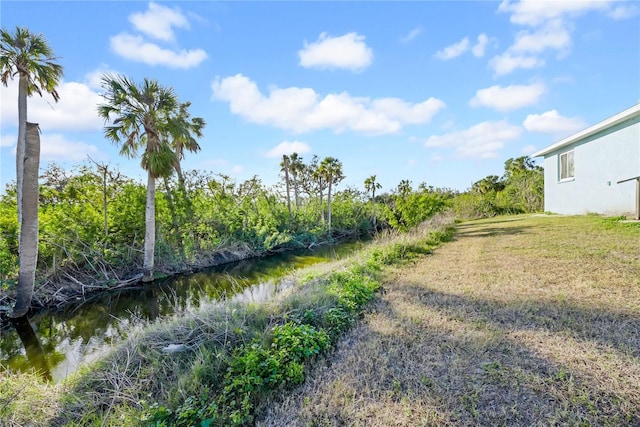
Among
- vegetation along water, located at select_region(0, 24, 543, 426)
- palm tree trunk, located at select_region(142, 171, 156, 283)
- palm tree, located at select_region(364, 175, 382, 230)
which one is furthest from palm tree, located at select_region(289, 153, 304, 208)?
palm tree trunk, located at select_region(142, 171, 156, 283)

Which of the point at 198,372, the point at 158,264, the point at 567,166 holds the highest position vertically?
the point at 567,166

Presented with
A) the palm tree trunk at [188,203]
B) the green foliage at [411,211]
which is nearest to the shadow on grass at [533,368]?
the green foliage at [411,211]

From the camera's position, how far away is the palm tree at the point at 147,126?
867cm

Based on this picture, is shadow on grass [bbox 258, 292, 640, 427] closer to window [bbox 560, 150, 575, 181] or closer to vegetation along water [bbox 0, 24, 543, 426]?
vegetation along water [bbox 0, 24, 543, 426]

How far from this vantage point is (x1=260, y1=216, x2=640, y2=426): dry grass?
75.0 inches

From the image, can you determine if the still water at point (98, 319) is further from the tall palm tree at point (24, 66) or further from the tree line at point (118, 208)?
the tall palm tree at point (24, 66)

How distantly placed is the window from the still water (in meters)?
12.7

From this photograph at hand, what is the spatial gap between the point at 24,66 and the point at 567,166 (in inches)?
804

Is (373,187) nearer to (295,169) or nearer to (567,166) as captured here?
(295,169)

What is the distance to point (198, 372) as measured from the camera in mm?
2537

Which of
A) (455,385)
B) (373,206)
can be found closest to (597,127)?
(455,385)

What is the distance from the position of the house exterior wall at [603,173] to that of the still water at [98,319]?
11403mm

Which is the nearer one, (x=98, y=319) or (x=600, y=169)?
(x=98, y=319)

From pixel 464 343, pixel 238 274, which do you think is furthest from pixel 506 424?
pixel 238 274
